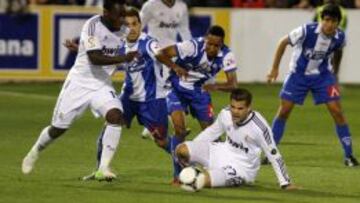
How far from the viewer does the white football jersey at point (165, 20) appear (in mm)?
18000

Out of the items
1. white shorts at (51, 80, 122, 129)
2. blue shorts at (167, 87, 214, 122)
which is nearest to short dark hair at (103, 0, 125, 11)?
white shorts at (51, 80, 122, 129)

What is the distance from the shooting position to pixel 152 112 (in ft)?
43.2

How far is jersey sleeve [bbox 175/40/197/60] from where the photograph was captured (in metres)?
13.1

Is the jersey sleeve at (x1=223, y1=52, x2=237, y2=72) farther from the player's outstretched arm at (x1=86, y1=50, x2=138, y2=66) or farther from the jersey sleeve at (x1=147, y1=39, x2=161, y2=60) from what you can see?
the player's outstretched arm at (x1=86, y1=50, x2=138, y2=66)

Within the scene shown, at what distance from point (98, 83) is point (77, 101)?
27cm

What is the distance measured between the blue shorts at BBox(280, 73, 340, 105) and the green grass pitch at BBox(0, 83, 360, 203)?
0.75 m

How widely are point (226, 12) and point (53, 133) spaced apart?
12505 mm

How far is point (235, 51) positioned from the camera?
24.5 m

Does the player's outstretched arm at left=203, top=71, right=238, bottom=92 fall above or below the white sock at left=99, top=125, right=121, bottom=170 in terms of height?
above

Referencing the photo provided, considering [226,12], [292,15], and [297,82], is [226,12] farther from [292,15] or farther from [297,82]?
[297,82]

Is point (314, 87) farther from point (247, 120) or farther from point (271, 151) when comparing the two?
point (271, 151)

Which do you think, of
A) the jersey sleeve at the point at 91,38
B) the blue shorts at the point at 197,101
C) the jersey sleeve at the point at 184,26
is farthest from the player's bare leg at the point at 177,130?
the jersey sleeve at the point at 184,26

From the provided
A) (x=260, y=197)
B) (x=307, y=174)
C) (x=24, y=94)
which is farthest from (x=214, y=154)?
(x=24, y=94)

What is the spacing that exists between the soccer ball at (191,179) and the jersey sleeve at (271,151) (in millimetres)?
651
